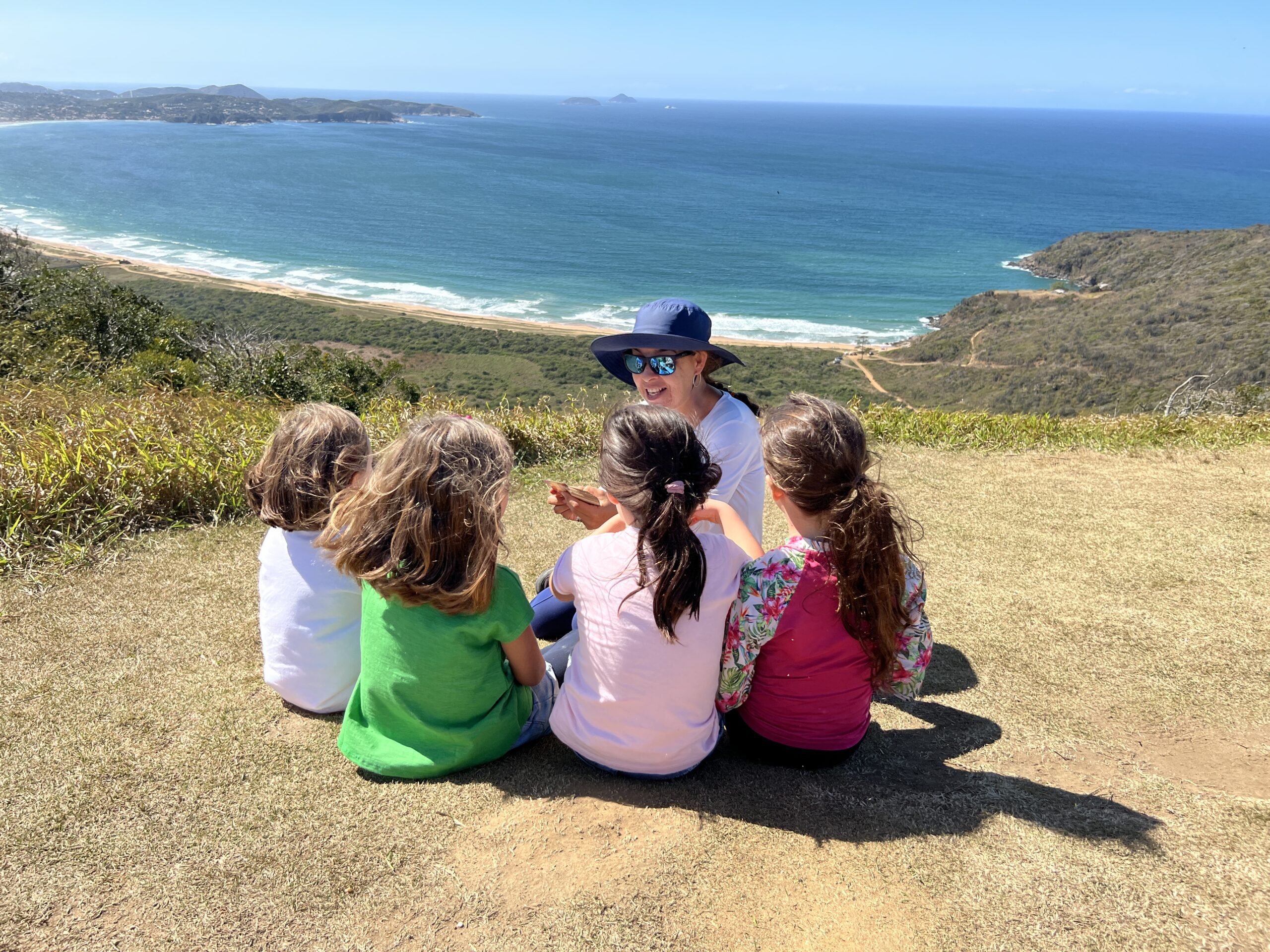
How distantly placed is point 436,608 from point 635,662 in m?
0.59

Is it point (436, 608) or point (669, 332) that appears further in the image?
point (669, 332)

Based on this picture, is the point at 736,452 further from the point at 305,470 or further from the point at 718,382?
the point at 305,470

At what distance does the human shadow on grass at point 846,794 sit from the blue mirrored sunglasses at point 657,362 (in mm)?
1478

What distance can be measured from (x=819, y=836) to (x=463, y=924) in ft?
3.40

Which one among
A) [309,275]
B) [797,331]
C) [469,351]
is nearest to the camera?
[469,351]

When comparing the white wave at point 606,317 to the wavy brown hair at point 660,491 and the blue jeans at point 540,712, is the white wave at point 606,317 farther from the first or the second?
the wavy brown hair at point 660,491

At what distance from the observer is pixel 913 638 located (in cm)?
254

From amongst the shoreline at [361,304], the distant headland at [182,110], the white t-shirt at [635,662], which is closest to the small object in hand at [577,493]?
the white t-shirt at [635,662]

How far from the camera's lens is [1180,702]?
334 centimetres

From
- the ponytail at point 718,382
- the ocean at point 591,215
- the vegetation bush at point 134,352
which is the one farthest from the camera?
the ocean at point 591,215

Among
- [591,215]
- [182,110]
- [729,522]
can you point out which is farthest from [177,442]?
[182,110]

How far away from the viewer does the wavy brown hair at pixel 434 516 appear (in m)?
2.22

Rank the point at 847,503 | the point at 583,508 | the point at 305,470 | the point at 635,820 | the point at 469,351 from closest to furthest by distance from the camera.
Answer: the point at 847,503
the point at 635,820
the point at 305,470
the point at 583,508
the point at 469,351

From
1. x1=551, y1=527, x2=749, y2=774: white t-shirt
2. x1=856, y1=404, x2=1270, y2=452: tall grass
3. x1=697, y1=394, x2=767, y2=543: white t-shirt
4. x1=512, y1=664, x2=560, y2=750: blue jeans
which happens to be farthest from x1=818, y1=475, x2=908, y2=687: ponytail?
x1=856, y1=404, x2=1270, y2=452: tall grass
